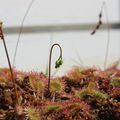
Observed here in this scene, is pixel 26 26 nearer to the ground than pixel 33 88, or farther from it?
farther from it

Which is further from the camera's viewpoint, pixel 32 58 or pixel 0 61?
pixel 32 58

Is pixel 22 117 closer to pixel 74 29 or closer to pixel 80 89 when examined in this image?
pixel 80 89

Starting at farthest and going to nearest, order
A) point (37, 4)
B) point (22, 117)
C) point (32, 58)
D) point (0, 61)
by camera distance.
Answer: point (37, 4), point (32, 58), point (0, 61), point (22, 117)

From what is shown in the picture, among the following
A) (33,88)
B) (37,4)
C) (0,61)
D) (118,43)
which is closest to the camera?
(33,88)

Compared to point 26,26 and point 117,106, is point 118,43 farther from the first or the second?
point 117,106

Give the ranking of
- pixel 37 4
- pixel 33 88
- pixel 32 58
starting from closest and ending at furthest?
pixel 33 88, pixel 32 58, pixel 37 4

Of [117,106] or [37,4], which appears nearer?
[117,106]

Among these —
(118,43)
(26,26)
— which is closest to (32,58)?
(26,26)

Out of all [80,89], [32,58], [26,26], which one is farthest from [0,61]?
[80,89]

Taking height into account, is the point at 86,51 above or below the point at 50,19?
below
